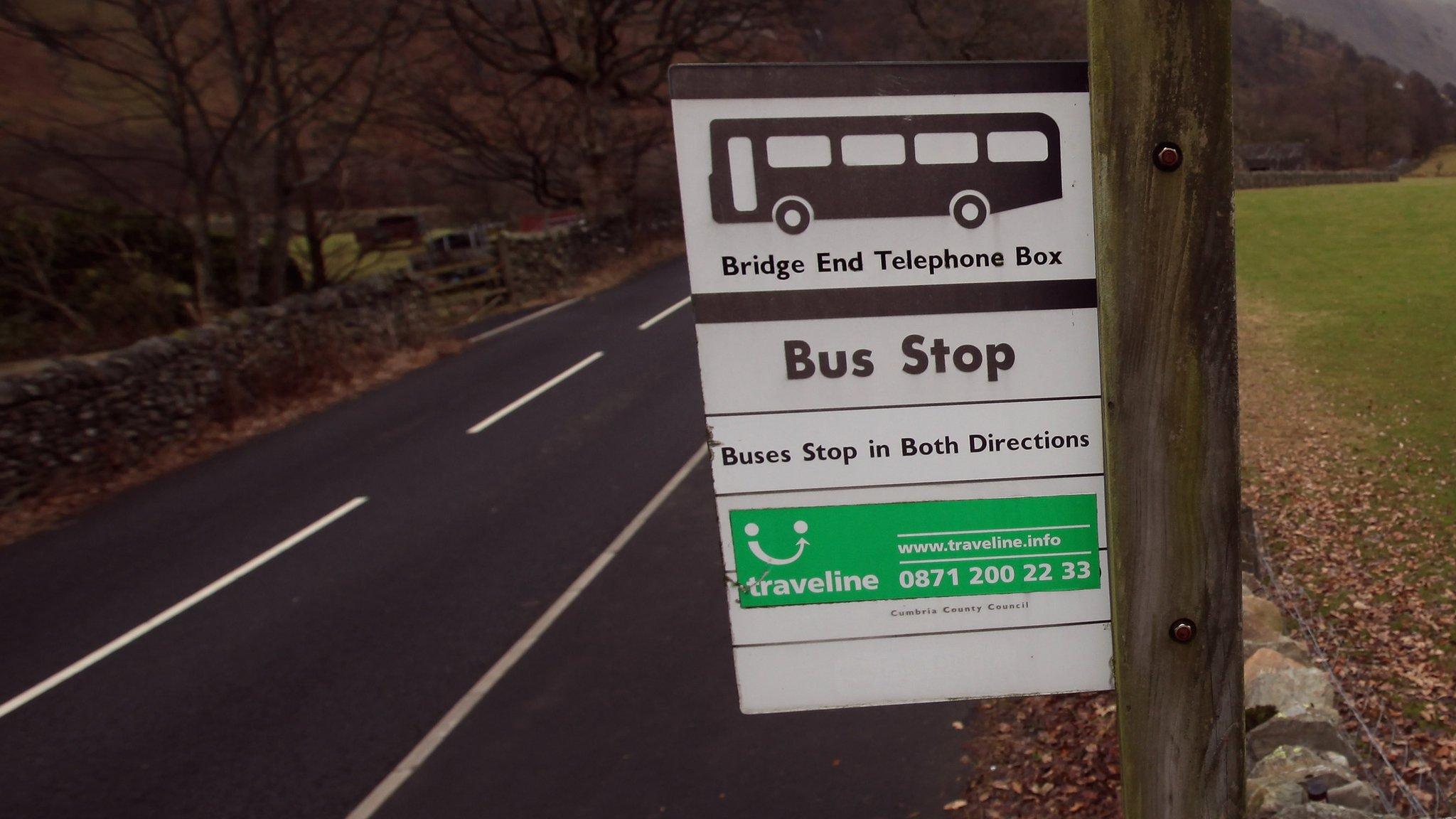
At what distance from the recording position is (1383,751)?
5492 mm

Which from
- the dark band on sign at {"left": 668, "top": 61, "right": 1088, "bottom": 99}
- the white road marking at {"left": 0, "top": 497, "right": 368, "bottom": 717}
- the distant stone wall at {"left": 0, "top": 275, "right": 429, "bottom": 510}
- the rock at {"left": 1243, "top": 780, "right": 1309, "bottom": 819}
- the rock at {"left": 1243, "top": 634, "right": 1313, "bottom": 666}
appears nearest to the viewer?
the dark band on sign at {"left": 668, "top": 61, "right": 1088, "bottom": 99}

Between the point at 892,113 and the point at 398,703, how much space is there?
5.95 meters

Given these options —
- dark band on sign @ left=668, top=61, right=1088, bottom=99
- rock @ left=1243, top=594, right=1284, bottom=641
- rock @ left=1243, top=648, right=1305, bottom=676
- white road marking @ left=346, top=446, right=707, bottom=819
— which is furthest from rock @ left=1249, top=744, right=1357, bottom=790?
white road marking @ left=346, top=446, right=707, bottom=819

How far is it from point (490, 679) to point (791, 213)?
5.78 m

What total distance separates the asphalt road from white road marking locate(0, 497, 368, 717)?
35 mm

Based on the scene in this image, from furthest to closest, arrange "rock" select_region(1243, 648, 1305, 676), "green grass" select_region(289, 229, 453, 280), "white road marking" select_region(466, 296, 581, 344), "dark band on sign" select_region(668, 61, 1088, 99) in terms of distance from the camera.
A: "green grass" select_region(289, 229, 453, 280) → "white road marking" select_region(466, 296, 581, 344) → "rock" select_region(1243, 648, 1305, 676) → "dark band on sign" select_region(668, 61, 1088, 99)

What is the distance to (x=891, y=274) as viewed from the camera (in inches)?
72.4

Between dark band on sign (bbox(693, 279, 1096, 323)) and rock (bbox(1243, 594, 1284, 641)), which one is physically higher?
dark band on sign (bbox(693, 279, 1096, 323))

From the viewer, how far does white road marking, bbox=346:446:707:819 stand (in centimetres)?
556

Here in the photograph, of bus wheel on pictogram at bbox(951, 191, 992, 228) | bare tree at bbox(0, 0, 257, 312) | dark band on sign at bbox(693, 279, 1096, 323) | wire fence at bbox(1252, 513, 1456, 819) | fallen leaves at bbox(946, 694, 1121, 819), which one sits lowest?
wire fence at bbox(1252, 513, 1456, 819)

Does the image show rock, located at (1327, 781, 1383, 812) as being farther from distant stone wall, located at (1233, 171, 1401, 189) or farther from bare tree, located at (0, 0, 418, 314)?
Result: distant stone wall, located at (1233, 171, 1401, 189)

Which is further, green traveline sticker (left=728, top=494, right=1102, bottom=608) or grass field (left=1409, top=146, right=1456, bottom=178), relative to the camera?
grass field (left=1409, top=146, right=1456, bottom=178)

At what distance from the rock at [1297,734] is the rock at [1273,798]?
1.93 feet

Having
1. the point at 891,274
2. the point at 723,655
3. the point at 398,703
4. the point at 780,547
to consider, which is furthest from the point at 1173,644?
the point at 398,703
